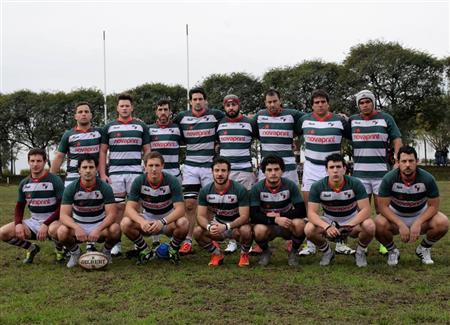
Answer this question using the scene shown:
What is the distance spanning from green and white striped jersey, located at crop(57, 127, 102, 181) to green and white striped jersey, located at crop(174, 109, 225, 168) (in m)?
1.31

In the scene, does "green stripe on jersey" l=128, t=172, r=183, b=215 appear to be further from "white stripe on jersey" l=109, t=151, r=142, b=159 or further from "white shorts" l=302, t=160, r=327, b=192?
"white shorts" l=302, t=160, r=327, b=192


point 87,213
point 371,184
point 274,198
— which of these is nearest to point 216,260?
point 274,198

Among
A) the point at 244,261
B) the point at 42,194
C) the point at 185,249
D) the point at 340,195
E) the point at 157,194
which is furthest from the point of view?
the point at 185,249

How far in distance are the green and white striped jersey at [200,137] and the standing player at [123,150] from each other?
632 millimetres

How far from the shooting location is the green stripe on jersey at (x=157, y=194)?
712 centimetres

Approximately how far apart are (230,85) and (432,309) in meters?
41.6

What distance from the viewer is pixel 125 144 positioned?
26.2 ft

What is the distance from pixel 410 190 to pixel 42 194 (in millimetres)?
4806

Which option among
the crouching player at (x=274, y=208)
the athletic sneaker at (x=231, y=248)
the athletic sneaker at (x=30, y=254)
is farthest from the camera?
the athletic sneaker at (x=231, y=248)

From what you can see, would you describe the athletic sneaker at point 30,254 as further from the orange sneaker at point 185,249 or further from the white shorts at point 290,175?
the white shorts at point 290,175

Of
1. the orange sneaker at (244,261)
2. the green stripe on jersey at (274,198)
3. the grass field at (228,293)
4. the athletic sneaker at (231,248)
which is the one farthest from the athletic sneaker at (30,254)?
the green stripe on jersey at (274,198)

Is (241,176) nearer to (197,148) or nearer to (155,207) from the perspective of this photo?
(197,148)

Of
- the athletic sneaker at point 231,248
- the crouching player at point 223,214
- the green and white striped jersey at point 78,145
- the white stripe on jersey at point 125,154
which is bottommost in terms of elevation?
the athletic sneaker at point 231,248

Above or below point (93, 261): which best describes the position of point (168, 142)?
above
